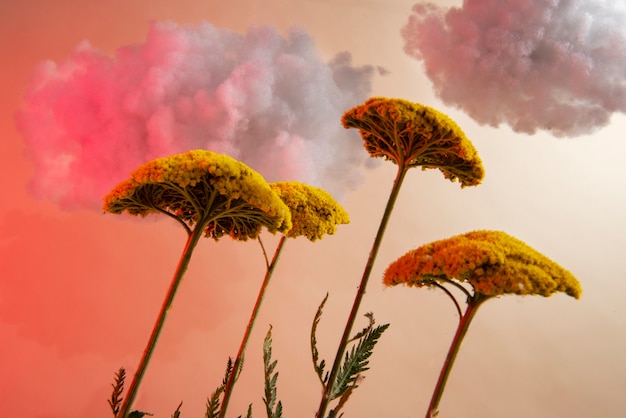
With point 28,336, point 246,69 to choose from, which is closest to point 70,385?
point 28,336

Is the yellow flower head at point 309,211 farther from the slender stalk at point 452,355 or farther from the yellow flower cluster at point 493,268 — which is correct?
the slender stalk at point 452,355

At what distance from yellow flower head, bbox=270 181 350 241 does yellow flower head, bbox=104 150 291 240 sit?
0.84 ft

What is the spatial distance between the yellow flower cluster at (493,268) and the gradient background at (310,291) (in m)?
2.79

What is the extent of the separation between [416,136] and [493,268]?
28.3 inches

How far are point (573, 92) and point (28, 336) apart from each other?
16.9 feet

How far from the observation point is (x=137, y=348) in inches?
171

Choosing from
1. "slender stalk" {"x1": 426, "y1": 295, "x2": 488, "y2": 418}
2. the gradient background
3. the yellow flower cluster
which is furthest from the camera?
the gradient background

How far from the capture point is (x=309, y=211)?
7.84ft

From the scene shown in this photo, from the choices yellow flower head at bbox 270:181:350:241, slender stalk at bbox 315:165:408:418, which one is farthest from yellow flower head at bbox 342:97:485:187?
yellow flower head at bbox 270:181:350:241

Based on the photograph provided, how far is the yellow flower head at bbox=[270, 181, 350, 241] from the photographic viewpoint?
2.36m

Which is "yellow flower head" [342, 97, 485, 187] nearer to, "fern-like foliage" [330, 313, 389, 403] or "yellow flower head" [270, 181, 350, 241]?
"yellow flower head" [270, 181, 350, 241]

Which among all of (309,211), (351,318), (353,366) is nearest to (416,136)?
(309,211)

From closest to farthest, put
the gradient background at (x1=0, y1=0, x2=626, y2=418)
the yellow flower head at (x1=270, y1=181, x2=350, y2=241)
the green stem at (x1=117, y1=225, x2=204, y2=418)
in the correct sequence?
the green stem at (x1=117, y1=225, x2=204, y2=418) < the yellow flower head at (x1=270, y1=181, x2=350, y2=241) < the gradient background at (x1=0, y1=0, x2=626, y2=418)

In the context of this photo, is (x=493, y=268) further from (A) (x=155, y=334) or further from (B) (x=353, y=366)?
(A) (x=155, y=334)
